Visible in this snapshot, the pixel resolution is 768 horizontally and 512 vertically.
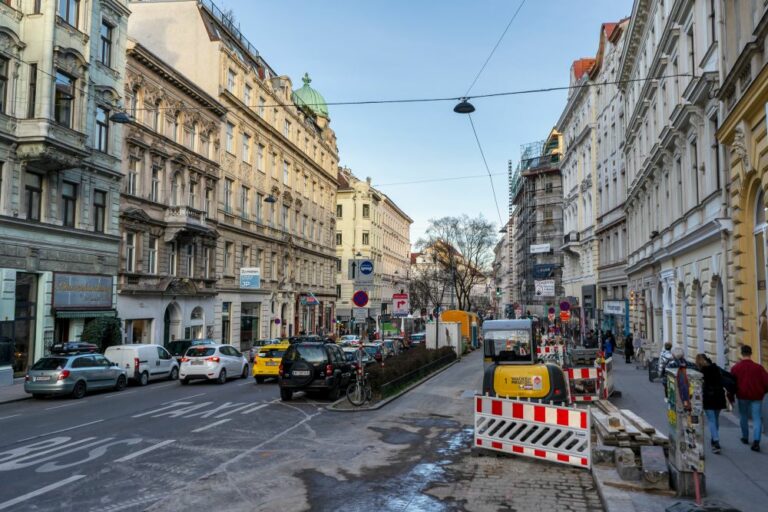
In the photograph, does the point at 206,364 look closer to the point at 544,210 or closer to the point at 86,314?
the point at 86,314

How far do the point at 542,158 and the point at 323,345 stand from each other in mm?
70765

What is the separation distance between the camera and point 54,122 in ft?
80.8

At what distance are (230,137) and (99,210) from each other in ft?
51.0

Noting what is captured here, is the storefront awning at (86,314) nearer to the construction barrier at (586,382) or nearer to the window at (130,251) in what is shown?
the window at (130,251)

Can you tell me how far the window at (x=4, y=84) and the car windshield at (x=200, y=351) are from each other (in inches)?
440

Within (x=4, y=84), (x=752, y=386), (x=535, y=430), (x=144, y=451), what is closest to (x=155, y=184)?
(x=4, y=84)

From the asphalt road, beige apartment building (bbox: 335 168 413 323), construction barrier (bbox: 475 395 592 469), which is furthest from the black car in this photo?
beige apartment building (bbox: 335 168 413 323)

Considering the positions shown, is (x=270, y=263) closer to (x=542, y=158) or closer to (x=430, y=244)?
(x=430, y=244)

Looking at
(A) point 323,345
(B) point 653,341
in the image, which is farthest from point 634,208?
(A) point 323,345

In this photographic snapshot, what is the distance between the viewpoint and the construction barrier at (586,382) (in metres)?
17.2

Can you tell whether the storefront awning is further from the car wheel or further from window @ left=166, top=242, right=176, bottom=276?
the car wheel

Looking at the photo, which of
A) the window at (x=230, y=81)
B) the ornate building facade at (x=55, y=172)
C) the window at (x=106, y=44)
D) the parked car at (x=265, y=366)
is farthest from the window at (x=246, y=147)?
the parked car at (x=265, y=366)

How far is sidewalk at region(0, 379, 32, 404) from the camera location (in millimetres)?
19461

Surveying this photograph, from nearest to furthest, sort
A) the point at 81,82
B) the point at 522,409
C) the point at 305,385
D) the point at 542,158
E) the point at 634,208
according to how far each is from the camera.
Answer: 1. the point at 522,409
2. the point at 305,385
3. the point at 81,82
4. the point at 634,208
5. the point at 542,158
